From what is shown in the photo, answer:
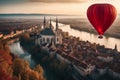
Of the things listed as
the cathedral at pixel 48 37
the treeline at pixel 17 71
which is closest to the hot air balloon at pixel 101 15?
the treeline at pixel 17 71

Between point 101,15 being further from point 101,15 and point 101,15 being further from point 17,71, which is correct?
point 17,71

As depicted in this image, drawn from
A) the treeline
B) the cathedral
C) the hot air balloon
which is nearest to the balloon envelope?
the hot air balloon

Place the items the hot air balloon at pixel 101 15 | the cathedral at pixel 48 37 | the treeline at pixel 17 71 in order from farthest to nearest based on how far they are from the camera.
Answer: the cathedral at pixel 48 37, the treeline at pixel 17 71, the hot air balloon at pixel 101 15

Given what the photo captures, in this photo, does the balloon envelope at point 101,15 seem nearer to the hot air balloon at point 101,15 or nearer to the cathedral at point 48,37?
the hot air balloon at point 101,15

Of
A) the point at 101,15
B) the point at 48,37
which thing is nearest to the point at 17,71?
the point at 101,15

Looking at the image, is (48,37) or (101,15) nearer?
(101,15)

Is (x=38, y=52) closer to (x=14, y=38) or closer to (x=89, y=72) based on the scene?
(x=89, y=72)

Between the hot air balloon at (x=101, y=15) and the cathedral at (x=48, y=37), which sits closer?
the hot air balloon at (x=101, y=15)

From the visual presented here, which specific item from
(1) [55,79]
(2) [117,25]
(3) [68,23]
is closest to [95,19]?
(1) [55,79]

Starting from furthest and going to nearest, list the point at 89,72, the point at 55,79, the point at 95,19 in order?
1. the point at 89,72
2. the point at 55,79
3. the point at 95,19
